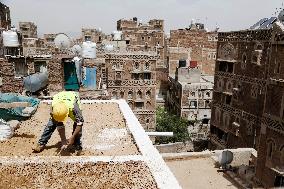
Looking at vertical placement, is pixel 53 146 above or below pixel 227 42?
below

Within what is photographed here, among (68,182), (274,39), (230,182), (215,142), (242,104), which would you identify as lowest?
(215,142)

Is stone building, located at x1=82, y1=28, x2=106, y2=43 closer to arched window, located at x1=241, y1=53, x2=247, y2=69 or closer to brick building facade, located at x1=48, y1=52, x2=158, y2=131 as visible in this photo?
brick building facade, located at x1=48, y1=52, x2=158, y2=131

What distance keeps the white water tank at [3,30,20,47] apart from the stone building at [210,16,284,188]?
18963mm

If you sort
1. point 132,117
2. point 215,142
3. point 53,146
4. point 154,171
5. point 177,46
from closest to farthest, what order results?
point 154,171, point 53,146, point 132,117, point 215,142, point 177,46

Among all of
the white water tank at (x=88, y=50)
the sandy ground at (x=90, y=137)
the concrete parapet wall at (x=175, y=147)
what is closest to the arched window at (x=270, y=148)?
the sandy ground at (x=90, y=137)

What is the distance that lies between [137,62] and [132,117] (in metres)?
31.4


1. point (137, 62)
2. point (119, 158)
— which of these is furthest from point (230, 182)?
point (137, 62)

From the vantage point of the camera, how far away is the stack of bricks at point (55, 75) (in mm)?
20641

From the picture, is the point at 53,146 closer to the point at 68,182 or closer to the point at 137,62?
the point at 68,182

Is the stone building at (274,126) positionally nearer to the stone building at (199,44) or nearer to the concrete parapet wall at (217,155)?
the concrete parapet wall at (217,155)

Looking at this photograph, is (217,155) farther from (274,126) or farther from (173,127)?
(173,127)

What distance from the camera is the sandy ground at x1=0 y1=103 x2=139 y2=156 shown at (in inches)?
276

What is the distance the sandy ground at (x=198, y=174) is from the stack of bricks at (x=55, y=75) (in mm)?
8908

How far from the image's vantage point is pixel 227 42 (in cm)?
2917
